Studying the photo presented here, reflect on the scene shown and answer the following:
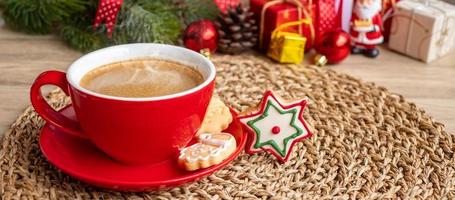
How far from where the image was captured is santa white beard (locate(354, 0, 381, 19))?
1.00 metres

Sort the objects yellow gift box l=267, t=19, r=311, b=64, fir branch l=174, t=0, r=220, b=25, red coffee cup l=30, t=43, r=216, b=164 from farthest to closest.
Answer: fir branch l=174, t=0, r=220, b=25
yellow gift box l=267, t=19, r=311, b=64
red coffee cup l=30, t=43, r=216, b=164

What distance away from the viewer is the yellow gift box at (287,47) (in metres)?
0.95

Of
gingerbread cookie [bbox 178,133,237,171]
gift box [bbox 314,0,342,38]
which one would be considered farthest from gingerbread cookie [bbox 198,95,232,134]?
gift box [bbox 314,0,342,38]

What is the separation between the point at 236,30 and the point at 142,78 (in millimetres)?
356

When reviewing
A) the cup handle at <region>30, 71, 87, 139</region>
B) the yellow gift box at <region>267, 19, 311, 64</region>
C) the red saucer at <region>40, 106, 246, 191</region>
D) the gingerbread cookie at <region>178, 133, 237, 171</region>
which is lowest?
the yellow gift box at <region>267, 19, 311, 64</region>

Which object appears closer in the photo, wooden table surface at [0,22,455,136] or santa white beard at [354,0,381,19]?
wooden table surface at [0,22,455,136]

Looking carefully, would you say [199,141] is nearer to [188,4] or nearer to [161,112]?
[161,112]

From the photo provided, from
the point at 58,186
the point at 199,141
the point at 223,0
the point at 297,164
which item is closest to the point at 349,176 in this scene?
the point at 297,164

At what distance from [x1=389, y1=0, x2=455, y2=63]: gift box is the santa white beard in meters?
0.03

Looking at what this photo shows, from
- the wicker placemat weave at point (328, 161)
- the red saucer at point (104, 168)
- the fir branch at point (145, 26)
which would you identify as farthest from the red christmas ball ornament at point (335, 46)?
the red saucer at point (104, 168)

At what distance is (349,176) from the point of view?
0.67 metres

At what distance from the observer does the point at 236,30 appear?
98cm

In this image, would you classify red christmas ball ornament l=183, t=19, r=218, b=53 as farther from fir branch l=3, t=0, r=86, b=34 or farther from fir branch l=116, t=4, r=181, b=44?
fir branch l=3, t=0, r=86, b=34

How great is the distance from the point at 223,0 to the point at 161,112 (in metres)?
0.49
